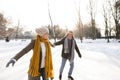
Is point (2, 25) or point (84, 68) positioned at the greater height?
point (2, 25)

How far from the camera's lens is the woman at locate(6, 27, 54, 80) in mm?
4855

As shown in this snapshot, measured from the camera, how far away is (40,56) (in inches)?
195

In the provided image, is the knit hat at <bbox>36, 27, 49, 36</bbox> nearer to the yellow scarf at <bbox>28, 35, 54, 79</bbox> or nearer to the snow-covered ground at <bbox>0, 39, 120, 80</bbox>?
the yellow scarf at <bbox>28, 35, 54, 79</bbox>

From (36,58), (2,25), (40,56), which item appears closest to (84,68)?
(40,56)

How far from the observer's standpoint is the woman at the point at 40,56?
486 centimetres

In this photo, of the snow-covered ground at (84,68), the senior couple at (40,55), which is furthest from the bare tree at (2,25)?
the senior couple at (40,55)

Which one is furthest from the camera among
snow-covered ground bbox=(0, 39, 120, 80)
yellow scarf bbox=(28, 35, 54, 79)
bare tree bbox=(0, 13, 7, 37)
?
bare tree bbox=(0, 13, 7, 37)

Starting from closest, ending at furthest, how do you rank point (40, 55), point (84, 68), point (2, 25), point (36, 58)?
point (36, 58) < point (40, 55) < point (84, 68) < point (2, 25)

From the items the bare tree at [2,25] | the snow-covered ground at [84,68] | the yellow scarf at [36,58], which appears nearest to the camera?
the yellow scarf at [36,58]

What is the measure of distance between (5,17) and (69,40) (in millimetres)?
77291

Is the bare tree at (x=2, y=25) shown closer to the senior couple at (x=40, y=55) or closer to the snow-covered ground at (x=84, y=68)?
the snow-covered ground at (x=84, y=68)

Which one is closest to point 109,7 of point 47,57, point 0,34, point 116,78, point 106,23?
point 106,23

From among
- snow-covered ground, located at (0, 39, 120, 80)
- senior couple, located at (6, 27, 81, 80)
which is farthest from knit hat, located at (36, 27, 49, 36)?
snow-covered ground, located at (0, 39, 120, 80)

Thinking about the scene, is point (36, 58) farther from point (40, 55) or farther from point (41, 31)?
point (41, 31)
